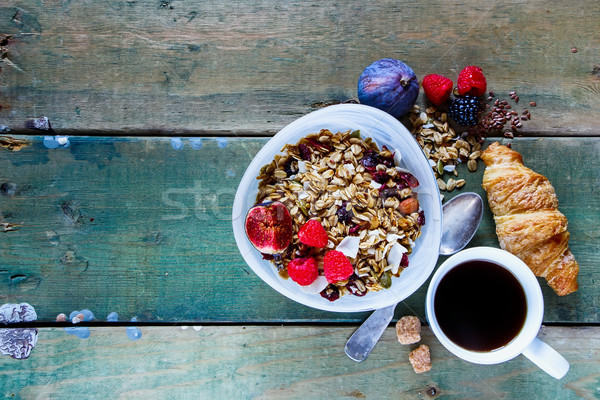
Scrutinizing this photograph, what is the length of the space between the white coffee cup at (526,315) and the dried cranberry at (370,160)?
234mm

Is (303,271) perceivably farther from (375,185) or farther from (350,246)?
(375,185)

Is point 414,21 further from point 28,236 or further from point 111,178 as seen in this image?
point 28,236

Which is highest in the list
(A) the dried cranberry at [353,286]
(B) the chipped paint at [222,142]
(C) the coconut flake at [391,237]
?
(B) the chipped paint at [222,142]

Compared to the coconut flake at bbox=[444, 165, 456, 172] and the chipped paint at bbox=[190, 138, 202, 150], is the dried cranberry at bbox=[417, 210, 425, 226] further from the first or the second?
the chipped paint at bbox=[190, 138, 202, 150]

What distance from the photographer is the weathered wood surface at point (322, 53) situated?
100 centimetres

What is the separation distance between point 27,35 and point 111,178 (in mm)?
367

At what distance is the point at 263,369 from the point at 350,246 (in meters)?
0.35

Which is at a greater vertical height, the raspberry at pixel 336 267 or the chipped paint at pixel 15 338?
the raspberry at pixel 336 267

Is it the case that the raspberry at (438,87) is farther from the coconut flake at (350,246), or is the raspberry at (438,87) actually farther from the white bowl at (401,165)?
the coconut flake at (350,246)

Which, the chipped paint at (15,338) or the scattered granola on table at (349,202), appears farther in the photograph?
the chipped paint at (15,338)

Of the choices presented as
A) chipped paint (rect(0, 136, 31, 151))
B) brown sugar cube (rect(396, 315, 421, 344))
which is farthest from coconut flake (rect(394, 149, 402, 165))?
chipped paint (rect(0, 136, 31, 151))

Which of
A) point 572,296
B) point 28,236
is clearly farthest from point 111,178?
point 572,296

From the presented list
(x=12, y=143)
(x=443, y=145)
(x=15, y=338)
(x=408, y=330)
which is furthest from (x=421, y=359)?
(x=12, y=143)

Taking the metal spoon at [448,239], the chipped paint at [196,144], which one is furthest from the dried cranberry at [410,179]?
the chipped paint at [196,144]
